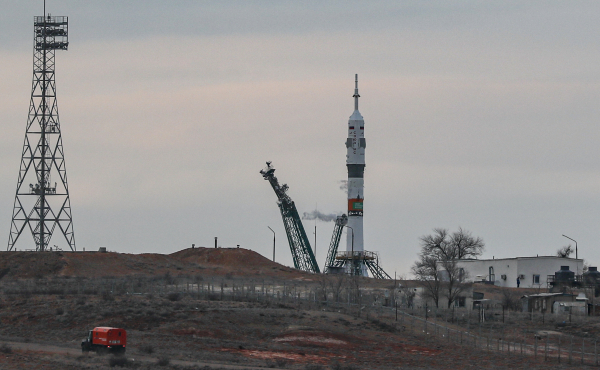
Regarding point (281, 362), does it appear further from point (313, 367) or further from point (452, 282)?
point (452, 282)

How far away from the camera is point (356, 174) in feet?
425

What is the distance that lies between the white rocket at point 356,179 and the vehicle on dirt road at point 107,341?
2710 inches

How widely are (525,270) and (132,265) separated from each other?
42.1m

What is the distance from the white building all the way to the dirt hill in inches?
838

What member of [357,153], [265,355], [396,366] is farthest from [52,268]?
[396,366]

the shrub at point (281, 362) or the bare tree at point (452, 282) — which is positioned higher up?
the bare tree at point (452, 282)

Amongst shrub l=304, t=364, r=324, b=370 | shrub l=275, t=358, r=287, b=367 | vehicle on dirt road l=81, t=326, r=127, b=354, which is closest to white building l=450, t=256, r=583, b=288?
shrub l=275, t=358, r=287, b=367

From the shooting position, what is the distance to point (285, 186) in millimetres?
126688

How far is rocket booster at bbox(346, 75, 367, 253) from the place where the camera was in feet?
424

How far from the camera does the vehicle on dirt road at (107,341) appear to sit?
60969 millimetres

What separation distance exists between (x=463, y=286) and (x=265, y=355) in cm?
4217

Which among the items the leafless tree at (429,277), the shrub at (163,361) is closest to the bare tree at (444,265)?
the leafless tree at (429,277)

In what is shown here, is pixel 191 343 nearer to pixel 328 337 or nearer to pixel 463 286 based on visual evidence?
pixel 328 337

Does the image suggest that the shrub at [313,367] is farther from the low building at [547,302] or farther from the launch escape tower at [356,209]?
the launch escape tower at [356,209]
